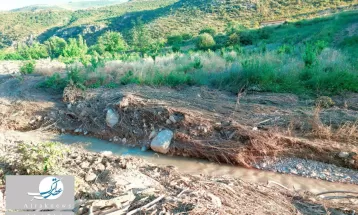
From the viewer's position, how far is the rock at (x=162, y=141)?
584 cm

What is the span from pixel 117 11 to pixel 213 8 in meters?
30.8

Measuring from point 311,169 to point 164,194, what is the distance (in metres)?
2.92

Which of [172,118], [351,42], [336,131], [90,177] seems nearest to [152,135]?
[172,118]

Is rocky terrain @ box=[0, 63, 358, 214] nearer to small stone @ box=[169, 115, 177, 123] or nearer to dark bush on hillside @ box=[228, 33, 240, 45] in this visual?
small stone @ box=[169, 115, 177, 123]

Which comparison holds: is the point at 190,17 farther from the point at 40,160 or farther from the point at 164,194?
the point at 164,194

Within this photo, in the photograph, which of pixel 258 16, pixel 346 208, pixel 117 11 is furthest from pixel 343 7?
pixel 117 11

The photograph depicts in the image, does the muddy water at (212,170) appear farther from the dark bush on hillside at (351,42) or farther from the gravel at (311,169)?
the dark bush on hillside at (351,42)

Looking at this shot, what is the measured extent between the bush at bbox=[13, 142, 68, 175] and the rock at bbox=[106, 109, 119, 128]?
8.57 feet

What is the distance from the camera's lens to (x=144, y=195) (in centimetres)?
318

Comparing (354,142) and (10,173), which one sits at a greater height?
(10,173)

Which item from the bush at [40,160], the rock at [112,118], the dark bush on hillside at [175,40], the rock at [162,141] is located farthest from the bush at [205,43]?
the bush at [40,160]

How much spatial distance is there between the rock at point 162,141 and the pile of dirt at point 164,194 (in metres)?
1.32

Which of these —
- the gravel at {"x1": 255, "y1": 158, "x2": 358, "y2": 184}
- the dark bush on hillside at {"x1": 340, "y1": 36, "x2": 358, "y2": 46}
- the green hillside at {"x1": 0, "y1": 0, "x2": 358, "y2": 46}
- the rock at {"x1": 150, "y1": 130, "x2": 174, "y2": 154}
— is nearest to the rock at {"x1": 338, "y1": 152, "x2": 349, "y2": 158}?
the gravel at {"x1": 255, "y1": 158, "x2": 358, "y2": 184}

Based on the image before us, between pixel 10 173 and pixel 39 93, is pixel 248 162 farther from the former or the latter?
pixel 39 93
